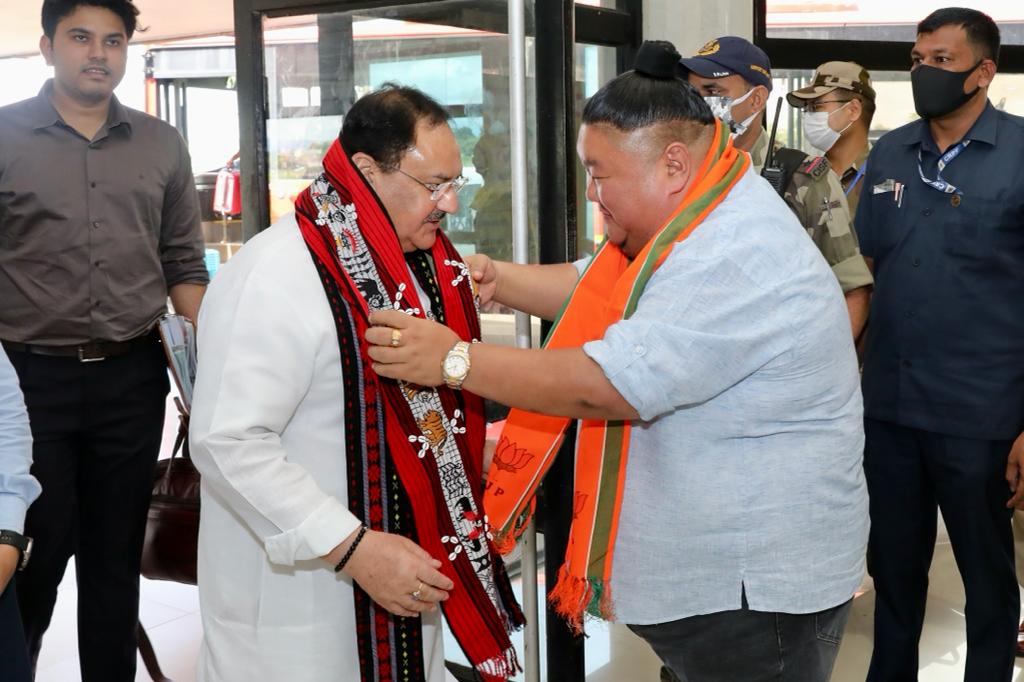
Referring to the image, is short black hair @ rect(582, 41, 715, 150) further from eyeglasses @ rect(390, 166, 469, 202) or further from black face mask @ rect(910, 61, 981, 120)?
black face mask @ rect(910, 61, 981, 120)

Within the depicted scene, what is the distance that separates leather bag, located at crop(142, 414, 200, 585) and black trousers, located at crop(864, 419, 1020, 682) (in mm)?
1788

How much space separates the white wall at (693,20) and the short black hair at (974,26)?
1.23 metres

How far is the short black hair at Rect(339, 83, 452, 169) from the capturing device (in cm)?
170

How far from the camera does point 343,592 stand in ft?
5.96

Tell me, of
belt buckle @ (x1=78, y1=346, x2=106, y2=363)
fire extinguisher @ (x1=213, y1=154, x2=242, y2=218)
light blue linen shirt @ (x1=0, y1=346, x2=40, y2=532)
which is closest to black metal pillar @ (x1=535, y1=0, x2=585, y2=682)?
belt buckle @ (x1=78, y1=346, x2=106, y2=363)

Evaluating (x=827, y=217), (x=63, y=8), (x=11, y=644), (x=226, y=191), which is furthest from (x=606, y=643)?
(x=226, y=191)

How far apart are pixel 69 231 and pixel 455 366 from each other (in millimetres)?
1443

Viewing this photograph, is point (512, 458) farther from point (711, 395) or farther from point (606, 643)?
point (606, 643)

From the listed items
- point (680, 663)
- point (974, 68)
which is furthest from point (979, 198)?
point (680, 663)

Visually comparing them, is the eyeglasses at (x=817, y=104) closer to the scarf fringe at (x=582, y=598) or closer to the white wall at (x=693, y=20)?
the white wall at (x=693, y=20)

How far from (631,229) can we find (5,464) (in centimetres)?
103

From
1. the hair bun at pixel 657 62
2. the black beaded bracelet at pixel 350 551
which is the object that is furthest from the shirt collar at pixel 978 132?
the black beaded bracelet at pixel 350 551

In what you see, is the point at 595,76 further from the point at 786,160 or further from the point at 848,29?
the point at 848,29

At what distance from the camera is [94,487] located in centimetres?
274
